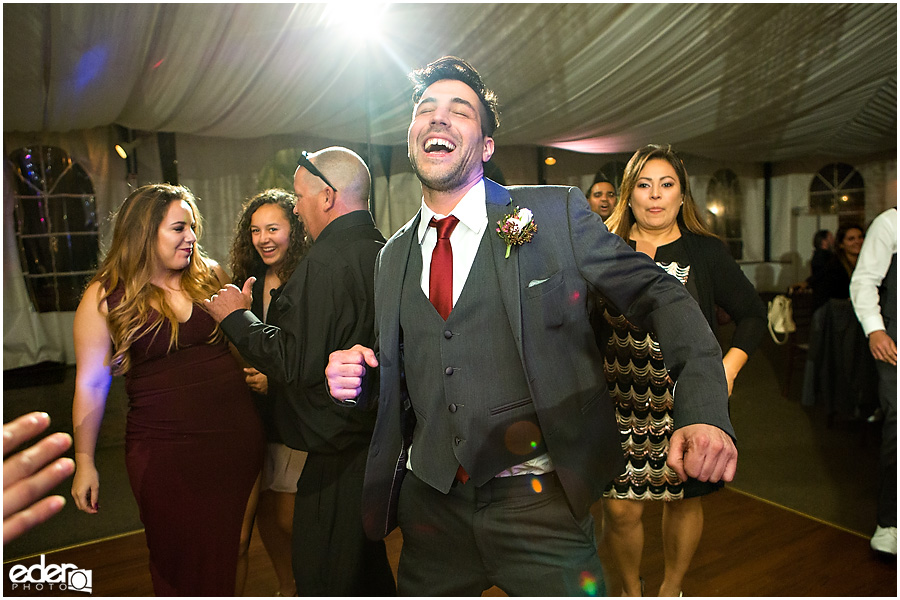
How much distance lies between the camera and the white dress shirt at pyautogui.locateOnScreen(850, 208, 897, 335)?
2.19m

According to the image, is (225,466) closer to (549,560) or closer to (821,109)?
(549,560)

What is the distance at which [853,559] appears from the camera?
2215 millimetres

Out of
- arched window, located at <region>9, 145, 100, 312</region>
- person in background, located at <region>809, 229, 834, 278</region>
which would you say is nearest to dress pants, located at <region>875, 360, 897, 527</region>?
person in background, located at <region>809, 229, 834, 278</region>

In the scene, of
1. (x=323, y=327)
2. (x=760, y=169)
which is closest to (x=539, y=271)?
(x=323, y=327)

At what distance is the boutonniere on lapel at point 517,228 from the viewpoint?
4.55ft

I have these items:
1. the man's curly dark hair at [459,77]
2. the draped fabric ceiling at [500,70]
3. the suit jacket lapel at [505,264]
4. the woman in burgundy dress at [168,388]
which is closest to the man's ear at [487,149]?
the man's curly dark hair at [459,77]

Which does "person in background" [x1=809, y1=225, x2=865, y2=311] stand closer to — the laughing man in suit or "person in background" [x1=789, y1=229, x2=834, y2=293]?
"person in background" [x1=789, y1=229, x2=834, y2=293]

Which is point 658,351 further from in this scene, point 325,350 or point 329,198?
point 329,198

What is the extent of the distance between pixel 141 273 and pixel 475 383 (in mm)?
1048

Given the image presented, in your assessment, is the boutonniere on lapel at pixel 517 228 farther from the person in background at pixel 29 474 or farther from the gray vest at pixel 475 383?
the person in background at pixel 29 474

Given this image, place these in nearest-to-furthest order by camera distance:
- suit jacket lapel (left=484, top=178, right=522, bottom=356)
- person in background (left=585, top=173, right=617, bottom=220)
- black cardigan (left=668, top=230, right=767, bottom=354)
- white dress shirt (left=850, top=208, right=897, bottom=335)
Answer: suit jacket lapel (left=484, top=178, right=522, bottom=356) < black cardigan (left=668, top=230, right=767, bottom=354) < person in background (left=585, top=173, right=617, bottom=220) < white dress shirt (left=850, top=208, right=897, bottom=335)

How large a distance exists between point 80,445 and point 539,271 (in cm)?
144

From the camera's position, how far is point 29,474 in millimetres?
1037

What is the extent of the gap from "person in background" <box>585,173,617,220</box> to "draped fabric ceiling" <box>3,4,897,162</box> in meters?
0.12
